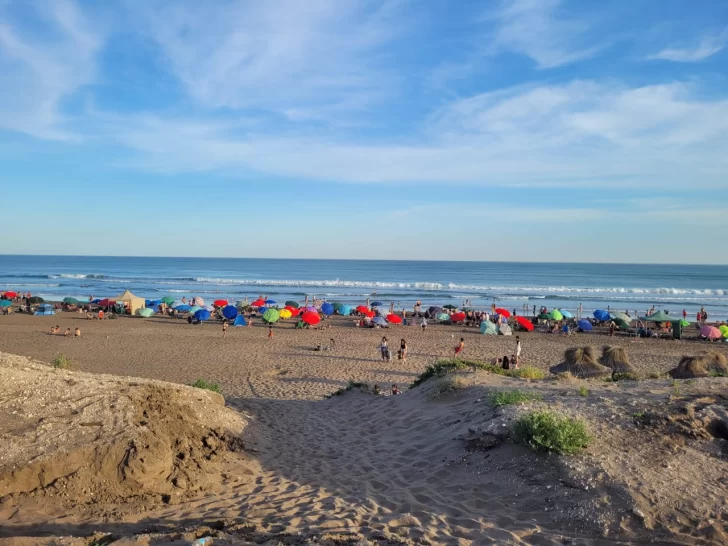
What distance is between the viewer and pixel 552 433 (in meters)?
6.37

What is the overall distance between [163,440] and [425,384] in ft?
20.5

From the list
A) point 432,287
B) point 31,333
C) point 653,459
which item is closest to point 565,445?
point 653,459

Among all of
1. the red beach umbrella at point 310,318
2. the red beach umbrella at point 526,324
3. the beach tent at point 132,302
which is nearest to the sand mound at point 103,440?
the red beach umbrella at point 310,318

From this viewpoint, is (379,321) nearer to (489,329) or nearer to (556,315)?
(489,329)

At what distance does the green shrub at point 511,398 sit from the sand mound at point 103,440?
411cm

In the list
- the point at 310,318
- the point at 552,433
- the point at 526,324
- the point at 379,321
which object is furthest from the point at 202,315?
the point at 552,433

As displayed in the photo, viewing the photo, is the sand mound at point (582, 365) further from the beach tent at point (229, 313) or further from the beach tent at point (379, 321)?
the beach tent at point (229, 313)

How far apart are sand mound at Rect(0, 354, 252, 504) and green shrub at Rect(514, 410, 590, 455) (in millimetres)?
3932

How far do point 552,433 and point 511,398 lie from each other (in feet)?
6.02

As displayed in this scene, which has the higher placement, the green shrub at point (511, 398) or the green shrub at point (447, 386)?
the green shrub at point (511, 398)

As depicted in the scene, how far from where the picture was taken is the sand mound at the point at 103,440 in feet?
18.8

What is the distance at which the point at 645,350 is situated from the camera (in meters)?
25.2

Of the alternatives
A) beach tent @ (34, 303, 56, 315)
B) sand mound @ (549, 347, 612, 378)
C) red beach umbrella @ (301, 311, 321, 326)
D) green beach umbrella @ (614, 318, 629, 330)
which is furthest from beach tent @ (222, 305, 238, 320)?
green beach umbrella @ (614, 318, 629, 330)

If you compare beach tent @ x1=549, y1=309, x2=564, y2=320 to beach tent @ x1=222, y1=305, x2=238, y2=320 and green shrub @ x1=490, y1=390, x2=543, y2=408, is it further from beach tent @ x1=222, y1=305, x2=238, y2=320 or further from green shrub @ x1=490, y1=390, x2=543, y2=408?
green shrub @ x1=490, y1=390, x2=543, y2=408
